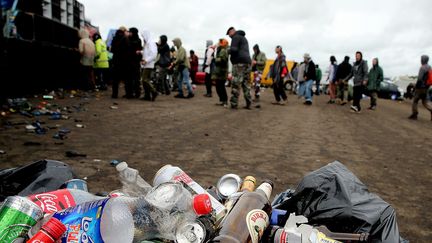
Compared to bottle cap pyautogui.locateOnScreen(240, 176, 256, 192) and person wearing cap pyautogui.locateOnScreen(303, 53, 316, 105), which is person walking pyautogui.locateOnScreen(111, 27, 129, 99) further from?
bottle cap pyautogui.locateOnScreen(240, 176, 256, 192)

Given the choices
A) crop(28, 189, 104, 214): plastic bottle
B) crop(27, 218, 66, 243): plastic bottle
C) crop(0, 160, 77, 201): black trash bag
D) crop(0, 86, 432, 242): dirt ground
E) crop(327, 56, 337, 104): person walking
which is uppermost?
crop(327, 56, 337, 104): person walking

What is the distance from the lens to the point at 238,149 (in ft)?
19.7

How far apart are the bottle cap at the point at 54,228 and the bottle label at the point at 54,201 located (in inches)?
16.8

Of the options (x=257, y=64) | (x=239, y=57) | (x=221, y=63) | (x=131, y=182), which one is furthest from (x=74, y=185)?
(x=257, y=64)

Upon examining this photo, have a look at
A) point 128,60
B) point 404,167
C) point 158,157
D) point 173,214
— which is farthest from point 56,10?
point 173,214

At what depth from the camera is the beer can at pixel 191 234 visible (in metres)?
1.74

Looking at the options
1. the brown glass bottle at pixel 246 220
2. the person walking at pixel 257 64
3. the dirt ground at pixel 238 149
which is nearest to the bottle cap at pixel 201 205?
the brown glass bottle at pixel 246 220

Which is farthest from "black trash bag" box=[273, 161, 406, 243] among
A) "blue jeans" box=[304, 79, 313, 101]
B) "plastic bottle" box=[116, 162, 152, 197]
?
"blue jeans" box=[304, 79, 313, 101]

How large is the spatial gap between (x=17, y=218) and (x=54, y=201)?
249 mm

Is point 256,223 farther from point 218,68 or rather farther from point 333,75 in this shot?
point 333,75

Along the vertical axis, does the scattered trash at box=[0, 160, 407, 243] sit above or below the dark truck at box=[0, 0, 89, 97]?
below

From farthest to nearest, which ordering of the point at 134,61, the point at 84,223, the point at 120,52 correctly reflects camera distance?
1. the point at 134,61
2. the point at 120,52
3. the point at 84,223

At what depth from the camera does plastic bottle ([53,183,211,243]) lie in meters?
1.64

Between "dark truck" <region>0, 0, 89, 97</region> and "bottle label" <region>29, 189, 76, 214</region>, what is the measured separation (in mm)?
7968
